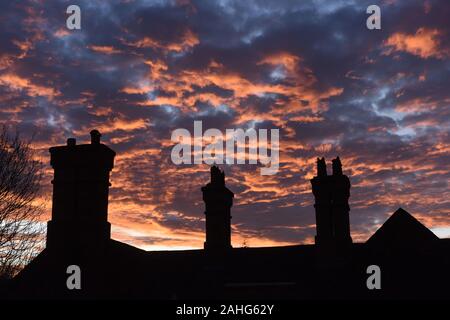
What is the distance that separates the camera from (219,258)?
67.5 feet

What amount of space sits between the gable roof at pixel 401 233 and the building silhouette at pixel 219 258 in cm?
3

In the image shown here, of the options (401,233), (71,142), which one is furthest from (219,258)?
(71,142)

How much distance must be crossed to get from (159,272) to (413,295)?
867 cm

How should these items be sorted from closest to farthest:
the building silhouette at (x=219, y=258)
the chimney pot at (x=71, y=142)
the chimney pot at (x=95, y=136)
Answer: the building silhouette at (x=219, y=258), the chimney pot at (x=71, y=142), the chimney pot at (x=95, y=136)

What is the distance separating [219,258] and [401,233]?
6396 millimetres

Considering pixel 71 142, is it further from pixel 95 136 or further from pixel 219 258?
pixel 219 258

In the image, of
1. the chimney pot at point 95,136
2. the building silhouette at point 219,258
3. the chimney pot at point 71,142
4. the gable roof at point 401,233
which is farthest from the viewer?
the gable roof at point 401,233

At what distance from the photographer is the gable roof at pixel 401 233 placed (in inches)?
755

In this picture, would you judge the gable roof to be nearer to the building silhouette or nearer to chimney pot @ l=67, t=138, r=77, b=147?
the building silhouette

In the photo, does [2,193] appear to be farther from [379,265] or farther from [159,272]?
[379,265]

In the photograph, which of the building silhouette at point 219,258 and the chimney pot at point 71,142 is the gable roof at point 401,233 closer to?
the building silhouette at point 219,258

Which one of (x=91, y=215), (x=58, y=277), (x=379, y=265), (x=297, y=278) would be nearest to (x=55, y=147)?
(x=91, y=215)

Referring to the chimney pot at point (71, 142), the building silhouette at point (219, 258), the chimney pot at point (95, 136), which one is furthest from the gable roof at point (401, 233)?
the chimney pot at point (71, 142)

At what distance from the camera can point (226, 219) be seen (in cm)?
2108
